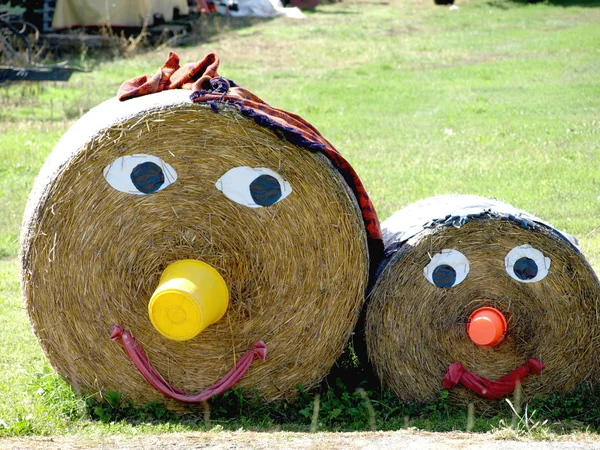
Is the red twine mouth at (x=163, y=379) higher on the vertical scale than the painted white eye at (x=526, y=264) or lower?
lower

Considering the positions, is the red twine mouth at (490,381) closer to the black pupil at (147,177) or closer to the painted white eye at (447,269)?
the painted white eye at (447,269)

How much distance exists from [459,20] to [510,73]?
352 inches

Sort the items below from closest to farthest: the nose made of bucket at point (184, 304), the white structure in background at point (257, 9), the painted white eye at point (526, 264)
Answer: the nose made of bucket at point (184, 304)
the painted white eye at point (526, 264)
the white structure in background at point (257, 9)

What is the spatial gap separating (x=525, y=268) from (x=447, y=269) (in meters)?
0.41

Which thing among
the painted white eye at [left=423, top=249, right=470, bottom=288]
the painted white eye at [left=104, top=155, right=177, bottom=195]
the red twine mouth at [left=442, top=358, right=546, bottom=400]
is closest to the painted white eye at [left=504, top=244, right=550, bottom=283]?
the painted white eye at [left=423, top=249, right=470, bottom=288]

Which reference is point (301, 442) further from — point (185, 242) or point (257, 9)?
point (257, 9)

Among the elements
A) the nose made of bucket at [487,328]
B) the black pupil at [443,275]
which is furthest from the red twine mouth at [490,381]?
the black pupil at [443,275]

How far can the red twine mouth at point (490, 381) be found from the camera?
5098 millimetres

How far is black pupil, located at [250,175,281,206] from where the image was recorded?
4824mm

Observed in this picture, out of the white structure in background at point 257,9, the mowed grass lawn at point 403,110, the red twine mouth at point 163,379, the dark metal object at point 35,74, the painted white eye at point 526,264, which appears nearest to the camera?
the red twine mouth at point 163,379

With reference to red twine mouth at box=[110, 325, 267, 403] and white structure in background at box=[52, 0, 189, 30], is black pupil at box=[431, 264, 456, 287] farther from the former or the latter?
white structure in background at box=[52, 0, 189, 30]

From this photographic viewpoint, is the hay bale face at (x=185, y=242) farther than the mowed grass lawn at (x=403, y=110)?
No

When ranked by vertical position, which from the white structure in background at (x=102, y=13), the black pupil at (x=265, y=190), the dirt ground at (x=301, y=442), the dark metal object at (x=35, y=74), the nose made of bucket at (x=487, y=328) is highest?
the white structure in background at (x=102, y=13)

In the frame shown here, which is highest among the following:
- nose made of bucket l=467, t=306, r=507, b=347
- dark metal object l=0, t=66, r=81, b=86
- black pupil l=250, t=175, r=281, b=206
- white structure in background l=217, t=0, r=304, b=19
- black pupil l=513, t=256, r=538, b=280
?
white structure in background l=217, t=0, r=304, b=19
